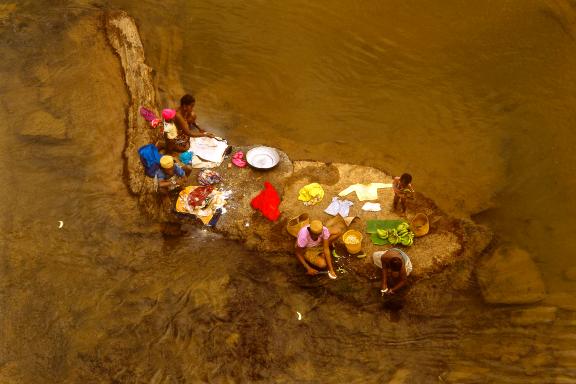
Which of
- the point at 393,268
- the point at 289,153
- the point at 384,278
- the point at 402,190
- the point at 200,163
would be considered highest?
the point at 402,190

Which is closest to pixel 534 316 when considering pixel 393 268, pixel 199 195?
pixel 393 268

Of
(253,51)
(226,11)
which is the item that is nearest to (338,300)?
Result: (253,51)

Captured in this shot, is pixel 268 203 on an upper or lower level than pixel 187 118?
lower

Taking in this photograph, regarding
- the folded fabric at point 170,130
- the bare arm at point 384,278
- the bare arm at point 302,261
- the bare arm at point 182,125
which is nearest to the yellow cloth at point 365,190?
the bare arm at point 302,261

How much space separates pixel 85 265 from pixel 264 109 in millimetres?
3695

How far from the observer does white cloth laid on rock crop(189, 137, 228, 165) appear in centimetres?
628

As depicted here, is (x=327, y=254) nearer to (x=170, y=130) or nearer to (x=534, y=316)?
(x=534, y=316)

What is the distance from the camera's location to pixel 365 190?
596cm

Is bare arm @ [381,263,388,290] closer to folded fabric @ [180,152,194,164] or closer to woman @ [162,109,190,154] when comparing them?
folded fabric @ [180,152,194,164]

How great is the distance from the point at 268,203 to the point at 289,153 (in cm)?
117

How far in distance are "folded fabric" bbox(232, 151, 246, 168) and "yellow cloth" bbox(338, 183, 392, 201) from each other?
5.01ft

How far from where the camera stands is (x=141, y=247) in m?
5.50

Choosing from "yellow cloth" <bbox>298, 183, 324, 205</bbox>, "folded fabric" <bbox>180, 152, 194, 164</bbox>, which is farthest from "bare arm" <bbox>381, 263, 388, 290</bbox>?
"folded fabric" <bbox>180, 152, 194, 164</bbox>

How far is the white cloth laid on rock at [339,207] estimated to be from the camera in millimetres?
5711
